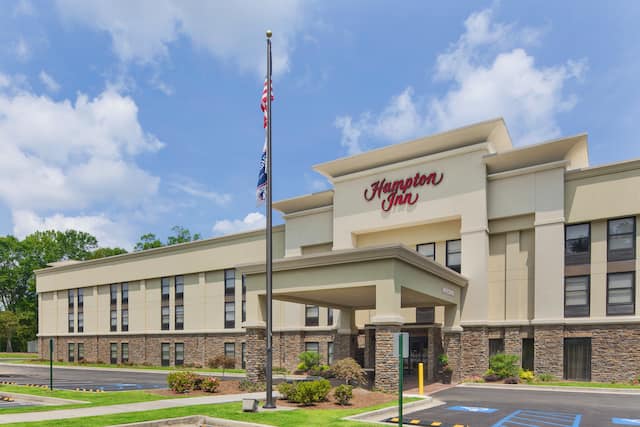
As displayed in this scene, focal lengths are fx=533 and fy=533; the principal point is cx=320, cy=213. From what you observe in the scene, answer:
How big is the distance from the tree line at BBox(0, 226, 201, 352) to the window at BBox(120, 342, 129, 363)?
123 ft

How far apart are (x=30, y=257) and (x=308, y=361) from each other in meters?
76.7

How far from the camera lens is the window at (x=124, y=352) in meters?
55.2

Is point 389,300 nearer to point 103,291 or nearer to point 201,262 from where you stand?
point 201,262

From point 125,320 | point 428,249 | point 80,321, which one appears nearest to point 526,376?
point 428,249

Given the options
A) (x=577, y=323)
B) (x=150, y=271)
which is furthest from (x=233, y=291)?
(x=577, y=323)

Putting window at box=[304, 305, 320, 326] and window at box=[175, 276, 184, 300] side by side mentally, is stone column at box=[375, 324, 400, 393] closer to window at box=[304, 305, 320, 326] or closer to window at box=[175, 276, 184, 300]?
window at box=[304, 305, 320, 326]

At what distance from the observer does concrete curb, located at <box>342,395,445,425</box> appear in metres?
17.2

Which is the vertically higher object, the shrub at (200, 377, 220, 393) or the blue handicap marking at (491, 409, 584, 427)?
the blue handicap marking at (491, 409, 584, 427)

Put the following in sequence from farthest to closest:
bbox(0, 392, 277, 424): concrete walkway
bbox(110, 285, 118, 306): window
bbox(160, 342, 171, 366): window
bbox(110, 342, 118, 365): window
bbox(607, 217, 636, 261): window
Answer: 1. bbox(110, 285, 118, 306): window
2. bbox(110, 342, 118, 365): window
3. bbox(160, 342, 171, 366): window
4. bbox(607, 217, 636, 261): window
5. bbox(0, 392, 277, 424): concrete walkway

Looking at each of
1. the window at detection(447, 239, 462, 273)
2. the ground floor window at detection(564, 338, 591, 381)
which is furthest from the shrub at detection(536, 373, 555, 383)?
the window at detection(447, 239, 462, 273)

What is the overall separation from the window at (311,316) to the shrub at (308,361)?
2.79 m

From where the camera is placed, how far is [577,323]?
30047 mm

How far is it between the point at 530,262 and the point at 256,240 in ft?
74.9

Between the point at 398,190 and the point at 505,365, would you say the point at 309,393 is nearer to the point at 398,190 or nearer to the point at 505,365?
the point at 505,365
